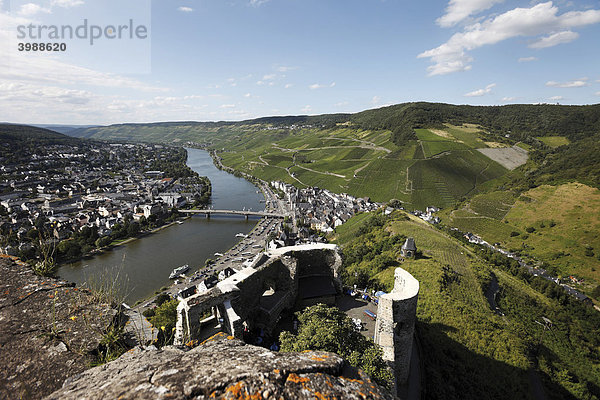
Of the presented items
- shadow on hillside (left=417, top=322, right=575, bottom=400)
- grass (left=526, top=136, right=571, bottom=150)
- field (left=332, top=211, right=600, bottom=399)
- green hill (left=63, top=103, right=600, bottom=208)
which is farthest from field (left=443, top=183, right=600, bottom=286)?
grass (left=526, top=136, right=571, bottom=150)

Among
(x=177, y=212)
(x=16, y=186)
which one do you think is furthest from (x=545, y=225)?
(x=16, y=186)

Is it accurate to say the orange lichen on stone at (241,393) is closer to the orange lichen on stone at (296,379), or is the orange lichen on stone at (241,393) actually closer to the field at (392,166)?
the orange lichen on stone at (296,379)

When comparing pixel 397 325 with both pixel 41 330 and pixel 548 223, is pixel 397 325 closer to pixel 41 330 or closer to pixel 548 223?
pixel 41 330

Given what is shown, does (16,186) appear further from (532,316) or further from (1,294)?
(532,316)

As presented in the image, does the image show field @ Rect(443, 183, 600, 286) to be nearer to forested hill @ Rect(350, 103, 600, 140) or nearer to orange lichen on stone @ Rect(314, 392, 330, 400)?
orange lichen on stone @ Rect(314, 392, 330, 400)

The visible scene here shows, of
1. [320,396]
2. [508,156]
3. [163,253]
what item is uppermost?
[508,156]

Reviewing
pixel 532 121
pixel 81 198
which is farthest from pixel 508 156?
pixel 81 198
